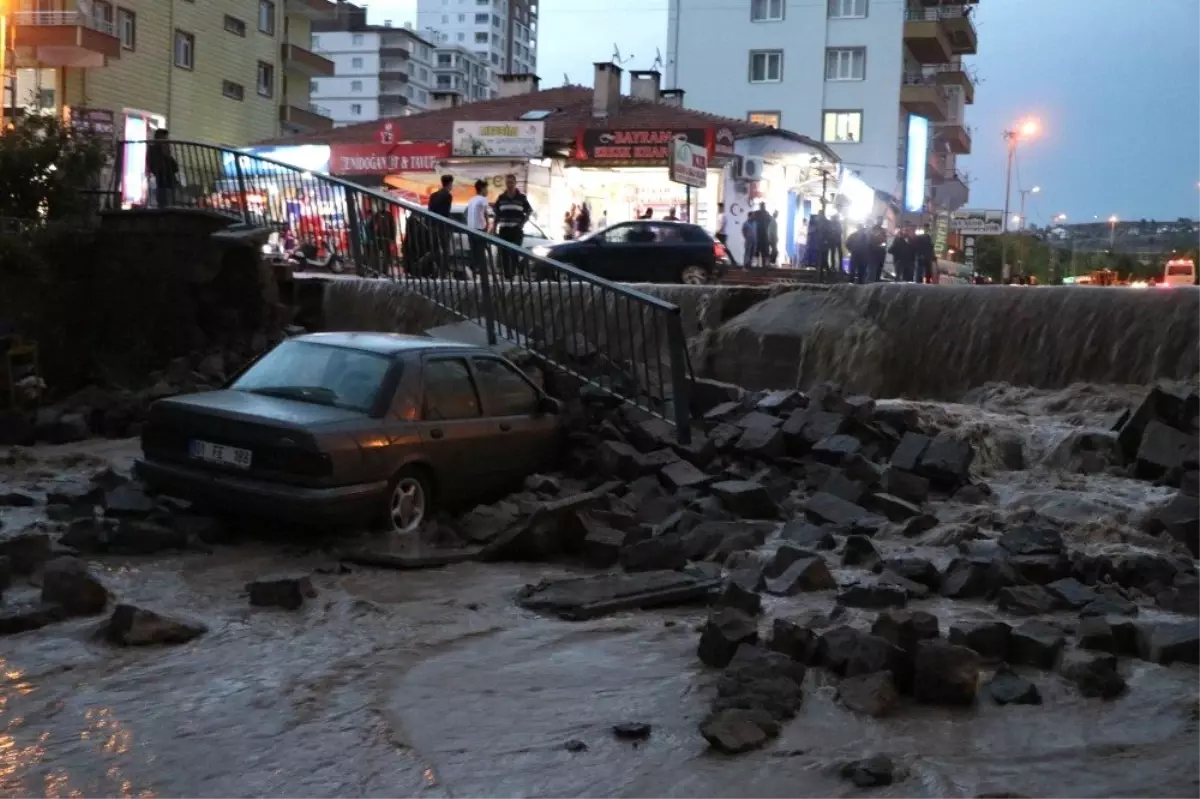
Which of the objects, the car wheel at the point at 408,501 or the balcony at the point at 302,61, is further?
the balcony at the point at 302,61

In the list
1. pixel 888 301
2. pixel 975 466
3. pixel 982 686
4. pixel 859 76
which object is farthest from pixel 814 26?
pixel 982 686

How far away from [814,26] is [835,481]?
4120cm

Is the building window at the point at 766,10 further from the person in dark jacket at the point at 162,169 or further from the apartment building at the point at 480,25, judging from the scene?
the apartment building at the point at 480,25

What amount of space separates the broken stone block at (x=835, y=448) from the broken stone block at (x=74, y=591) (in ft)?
21.6

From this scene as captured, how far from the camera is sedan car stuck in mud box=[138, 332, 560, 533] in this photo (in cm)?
790

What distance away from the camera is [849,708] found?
542 centimetres

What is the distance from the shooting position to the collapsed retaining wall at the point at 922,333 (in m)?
14.6

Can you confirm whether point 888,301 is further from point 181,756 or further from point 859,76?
point 859,76

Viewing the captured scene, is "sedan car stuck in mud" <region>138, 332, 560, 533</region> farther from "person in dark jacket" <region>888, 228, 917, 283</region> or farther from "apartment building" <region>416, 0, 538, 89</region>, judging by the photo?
"apartment building" <region>416, 0, 538, 89</region>

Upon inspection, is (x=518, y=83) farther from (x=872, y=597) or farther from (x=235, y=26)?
(x=872, y=597)

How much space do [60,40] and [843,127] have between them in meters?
27.9

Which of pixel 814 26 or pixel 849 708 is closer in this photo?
pixel 849 708

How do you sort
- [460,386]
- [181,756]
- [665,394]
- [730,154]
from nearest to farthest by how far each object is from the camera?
[181,756] < [460,386] < [665,394] < [730,154]

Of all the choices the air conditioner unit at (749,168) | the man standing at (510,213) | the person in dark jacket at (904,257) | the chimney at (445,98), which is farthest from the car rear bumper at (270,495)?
the chimney at (445,98)
